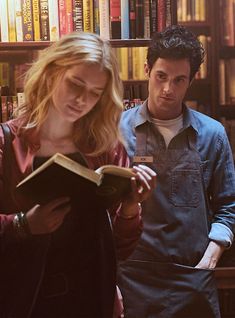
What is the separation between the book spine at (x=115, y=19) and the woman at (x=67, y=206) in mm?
881

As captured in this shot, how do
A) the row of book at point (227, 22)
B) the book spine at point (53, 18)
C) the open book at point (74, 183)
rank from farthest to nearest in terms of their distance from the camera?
the row of book at point (227, 22)
the book spine at point (53, 18)
the open book at point (74, 183)

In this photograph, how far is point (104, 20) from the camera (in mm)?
2229

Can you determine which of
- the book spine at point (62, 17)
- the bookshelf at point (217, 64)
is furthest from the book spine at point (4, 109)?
the bookshelf at point (217, 64)

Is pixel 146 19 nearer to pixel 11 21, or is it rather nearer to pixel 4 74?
pixel 11 21

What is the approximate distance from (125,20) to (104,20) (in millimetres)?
83

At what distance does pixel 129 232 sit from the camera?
133cm

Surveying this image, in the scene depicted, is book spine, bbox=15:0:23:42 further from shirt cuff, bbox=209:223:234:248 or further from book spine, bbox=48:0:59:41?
shirt cuff, bbox=209:223:234:248

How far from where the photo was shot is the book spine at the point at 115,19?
2225 mm

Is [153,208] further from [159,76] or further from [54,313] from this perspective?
[54,313]

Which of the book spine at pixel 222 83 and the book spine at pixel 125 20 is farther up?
the book spine at pixel 125 20

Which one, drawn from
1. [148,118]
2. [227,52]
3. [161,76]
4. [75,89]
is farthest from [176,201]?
[227,52]

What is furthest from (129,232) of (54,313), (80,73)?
(80,73)

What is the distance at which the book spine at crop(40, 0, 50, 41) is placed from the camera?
7.27ft

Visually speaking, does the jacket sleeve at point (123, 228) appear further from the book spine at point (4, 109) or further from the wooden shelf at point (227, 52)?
the wooden shelf at point (227, 52)
